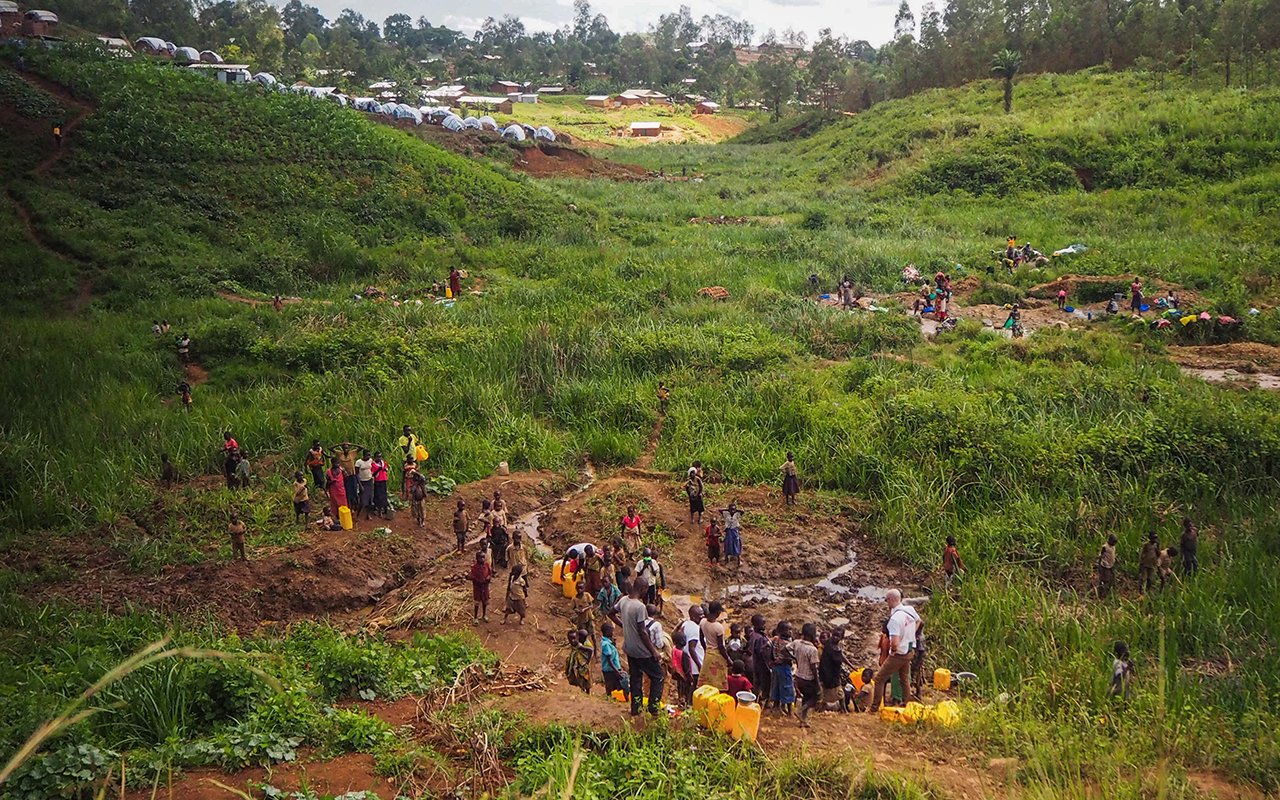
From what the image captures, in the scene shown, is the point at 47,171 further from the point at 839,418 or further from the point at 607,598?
the point at 607,598

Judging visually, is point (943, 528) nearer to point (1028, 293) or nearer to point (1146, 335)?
point (1146, 335)

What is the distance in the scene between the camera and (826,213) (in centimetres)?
3309

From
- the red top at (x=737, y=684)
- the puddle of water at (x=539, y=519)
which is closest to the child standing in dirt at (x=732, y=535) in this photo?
the puddle of water at (x=539, y=519)

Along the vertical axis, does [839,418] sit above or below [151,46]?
below

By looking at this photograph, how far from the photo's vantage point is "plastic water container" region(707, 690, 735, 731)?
7.15m

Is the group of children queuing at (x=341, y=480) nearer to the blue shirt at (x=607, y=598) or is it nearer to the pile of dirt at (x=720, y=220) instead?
the blue shirt at (x=607, y=598)

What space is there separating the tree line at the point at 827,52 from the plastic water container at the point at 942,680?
41165 mm

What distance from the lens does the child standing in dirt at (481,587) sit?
9.61 m

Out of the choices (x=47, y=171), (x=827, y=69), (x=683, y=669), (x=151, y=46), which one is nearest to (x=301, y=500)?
(x=683, y=669)

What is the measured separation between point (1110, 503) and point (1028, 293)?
12.4m

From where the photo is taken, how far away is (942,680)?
8758mm

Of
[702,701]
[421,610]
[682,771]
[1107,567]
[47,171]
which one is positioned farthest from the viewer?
[47,171]

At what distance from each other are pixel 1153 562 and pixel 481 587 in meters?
7.62

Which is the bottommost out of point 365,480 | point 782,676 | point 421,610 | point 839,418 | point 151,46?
point 421,610
